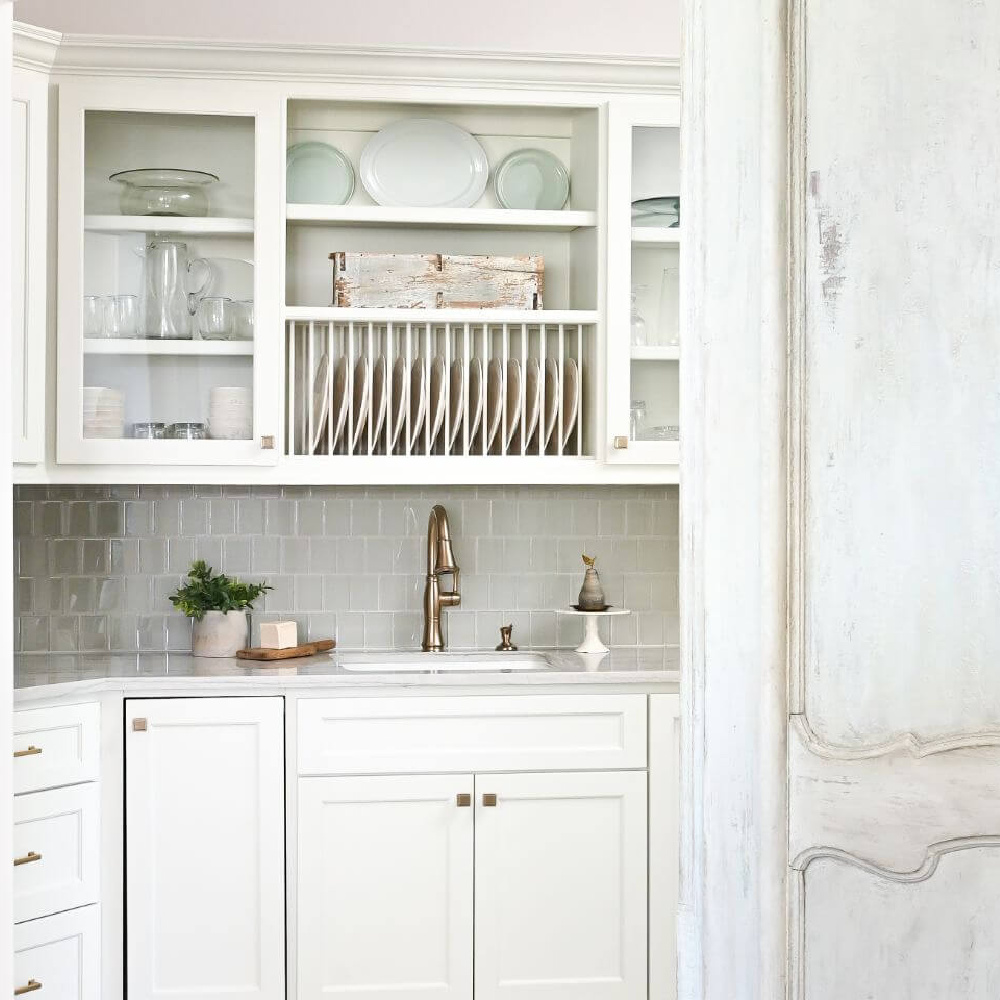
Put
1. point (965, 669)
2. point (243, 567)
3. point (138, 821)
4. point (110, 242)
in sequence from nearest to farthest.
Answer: point (965, 669)
point (138, 821)
point (110, 242)
point (243, 567)

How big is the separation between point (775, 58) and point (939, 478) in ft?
1.31

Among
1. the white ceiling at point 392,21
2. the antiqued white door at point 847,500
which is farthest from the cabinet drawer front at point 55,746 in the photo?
the antiqued white door at point 847,500

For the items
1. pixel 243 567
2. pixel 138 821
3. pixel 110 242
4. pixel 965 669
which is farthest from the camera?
pixel 243 567

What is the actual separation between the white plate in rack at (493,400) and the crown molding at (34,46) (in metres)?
1.25

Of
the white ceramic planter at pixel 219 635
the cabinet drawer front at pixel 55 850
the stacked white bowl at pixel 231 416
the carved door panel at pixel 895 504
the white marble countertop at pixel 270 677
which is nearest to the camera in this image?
the carved door panel at pixel 895 504

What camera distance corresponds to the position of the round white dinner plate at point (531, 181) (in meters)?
3.05

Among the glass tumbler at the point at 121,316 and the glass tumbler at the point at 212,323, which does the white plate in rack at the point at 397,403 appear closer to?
the glass tumbler at the point at 212,323

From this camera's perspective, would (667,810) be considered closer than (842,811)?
No

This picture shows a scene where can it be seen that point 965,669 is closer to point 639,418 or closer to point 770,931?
point 770,931

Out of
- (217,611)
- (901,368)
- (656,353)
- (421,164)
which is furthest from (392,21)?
(901,368)

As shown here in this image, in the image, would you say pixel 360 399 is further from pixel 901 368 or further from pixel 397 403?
pixel 901 368

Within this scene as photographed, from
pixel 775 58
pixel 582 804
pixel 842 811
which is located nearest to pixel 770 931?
pixel 842 811

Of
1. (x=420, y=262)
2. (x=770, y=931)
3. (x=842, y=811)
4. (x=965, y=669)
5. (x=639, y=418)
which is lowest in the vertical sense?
(x=770, y=931)

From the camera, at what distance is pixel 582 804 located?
269 cm
